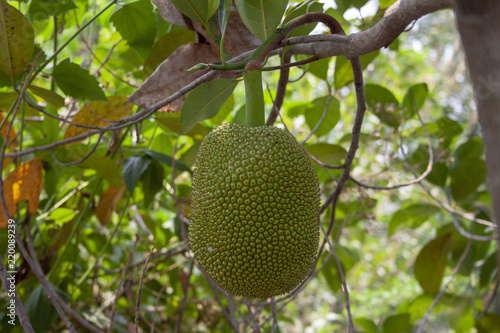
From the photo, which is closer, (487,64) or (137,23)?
(487,64)

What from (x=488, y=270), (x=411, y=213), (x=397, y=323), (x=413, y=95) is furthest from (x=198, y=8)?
(x=488, y=270)

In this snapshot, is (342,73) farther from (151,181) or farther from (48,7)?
(48,7)

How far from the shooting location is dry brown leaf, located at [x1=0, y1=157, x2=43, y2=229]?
95 centimetres

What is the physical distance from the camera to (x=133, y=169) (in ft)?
3.07

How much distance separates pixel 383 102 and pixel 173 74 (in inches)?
26.2

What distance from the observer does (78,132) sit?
3.29 ft

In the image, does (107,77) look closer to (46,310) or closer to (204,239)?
(46,310)

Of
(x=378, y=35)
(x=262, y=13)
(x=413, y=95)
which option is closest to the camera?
(x=378, y=35)

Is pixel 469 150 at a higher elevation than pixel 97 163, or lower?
lower

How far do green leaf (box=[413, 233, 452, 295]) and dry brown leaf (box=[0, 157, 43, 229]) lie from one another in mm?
1141

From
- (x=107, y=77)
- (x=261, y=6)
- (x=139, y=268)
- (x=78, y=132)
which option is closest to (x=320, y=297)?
(x=139, y=268)

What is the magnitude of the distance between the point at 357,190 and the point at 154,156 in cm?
53

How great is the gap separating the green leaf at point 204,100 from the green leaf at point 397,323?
1.02 m

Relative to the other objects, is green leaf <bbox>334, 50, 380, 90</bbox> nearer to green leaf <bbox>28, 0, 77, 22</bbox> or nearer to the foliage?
the foliage
